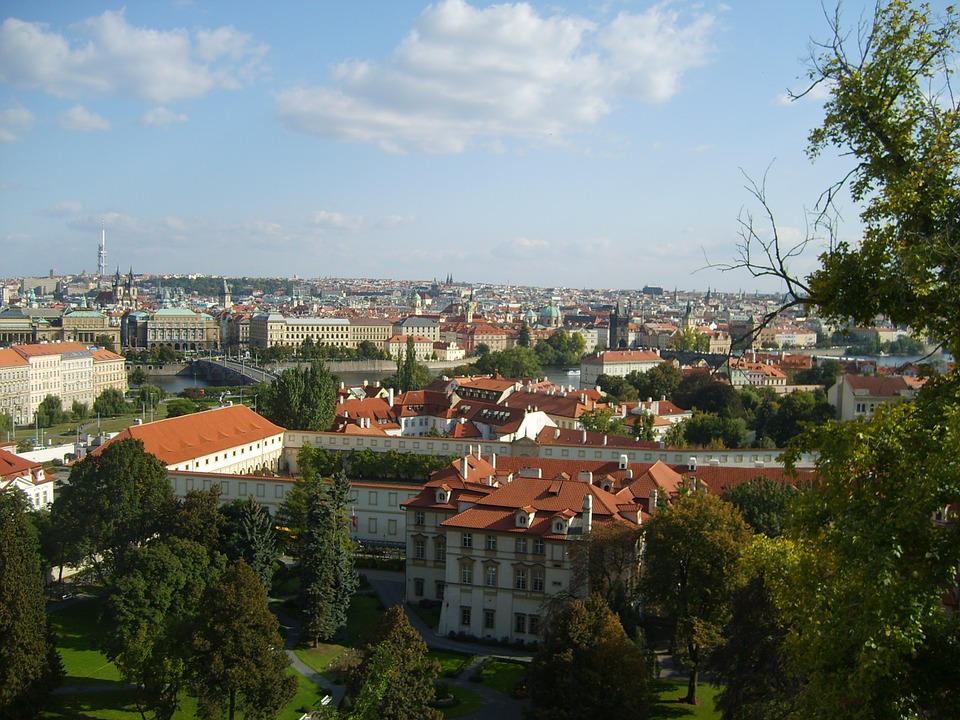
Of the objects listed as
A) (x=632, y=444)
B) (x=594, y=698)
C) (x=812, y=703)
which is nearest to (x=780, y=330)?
(x=632, y=444)

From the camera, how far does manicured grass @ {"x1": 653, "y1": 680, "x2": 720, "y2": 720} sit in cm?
1592

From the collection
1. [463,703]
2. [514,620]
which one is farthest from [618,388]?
[463,703]

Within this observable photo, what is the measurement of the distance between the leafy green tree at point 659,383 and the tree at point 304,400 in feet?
76.0

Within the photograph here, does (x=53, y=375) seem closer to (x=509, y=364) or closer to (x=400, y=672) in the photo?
(x=509, y=364)

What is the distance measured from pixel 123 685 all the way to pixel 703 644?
32.3ft

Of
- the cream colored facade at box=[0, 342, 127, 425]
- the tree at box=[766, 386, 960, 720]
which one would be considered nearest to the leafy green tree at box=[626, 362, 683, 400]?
the cream colored facade at box=[0, 342, 127, 425]

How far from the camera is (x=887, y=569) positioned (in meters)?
5.08

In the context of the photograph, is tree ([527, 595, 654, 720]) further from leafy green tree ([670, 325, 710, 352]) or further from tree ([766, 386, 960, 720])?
leafy green tree ([670, 325, 710, 352])

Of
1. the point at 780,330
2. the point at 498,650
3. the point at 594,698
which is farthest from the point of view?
the point at 780,330

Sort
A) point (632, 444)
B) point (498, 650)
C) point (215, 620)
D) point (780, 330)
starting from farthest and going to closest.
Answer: point (780, 330), point (632, 444), point (498, 650), point (215, 620)

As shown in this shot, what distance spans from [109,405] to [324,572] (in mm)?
39551

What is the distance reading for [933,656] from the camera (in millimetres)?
5176

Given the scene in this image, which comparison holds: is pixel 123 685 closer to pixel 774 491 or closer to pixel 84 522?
pixel 84 522

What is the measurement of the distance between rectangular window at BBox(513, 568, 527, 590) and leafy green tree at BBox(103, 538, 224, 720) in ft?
19.6
